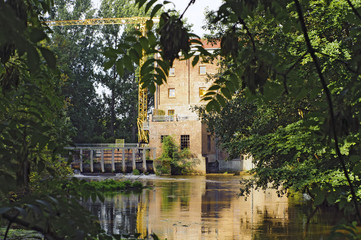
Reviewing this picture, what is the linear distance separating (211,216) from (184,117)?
26.9 metres

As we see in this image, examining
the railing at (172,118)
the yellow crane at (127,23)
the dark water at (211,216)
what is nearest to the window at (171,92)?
the railing at (172,118)

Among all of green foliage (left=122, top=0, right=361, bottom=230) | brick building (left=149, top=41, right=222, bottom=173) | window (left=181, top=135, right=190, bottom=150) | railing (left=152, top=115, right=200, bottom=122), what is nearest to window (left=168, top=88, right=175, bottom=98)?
brick building (left=149, top=41, right=222, bottom=173)

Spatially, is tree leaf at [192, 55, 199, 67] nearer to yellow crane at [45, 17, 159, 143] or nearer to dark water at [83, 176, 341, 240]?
dark water at [83, 176, 341, 240]

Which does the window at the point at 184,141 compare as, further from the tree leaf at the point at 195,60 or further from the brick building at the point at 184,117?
the tree leaf at the point at 195,60

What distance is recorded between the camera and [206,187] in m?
31.0

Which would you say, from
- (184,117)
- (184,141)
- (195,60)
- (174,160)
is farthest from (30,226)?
(184,117)

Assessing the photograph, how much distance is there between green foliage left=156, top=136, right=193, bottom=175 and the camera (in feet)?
142

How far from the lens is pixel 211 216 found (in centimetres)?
1919

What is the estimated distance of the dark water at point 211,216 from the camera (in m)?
15.3

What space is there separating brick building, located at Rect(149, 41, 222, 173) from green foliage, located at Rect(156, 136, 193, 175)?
773 millimetres

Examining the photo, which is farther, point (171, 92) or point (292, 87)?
point (171, 92)

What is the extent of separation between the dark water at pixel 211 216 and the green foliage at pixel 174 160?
1505 centimetres

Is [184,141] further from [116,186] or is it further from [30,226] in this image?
[30,226]

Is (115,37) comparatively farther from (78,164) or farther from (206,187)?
(206,187)
